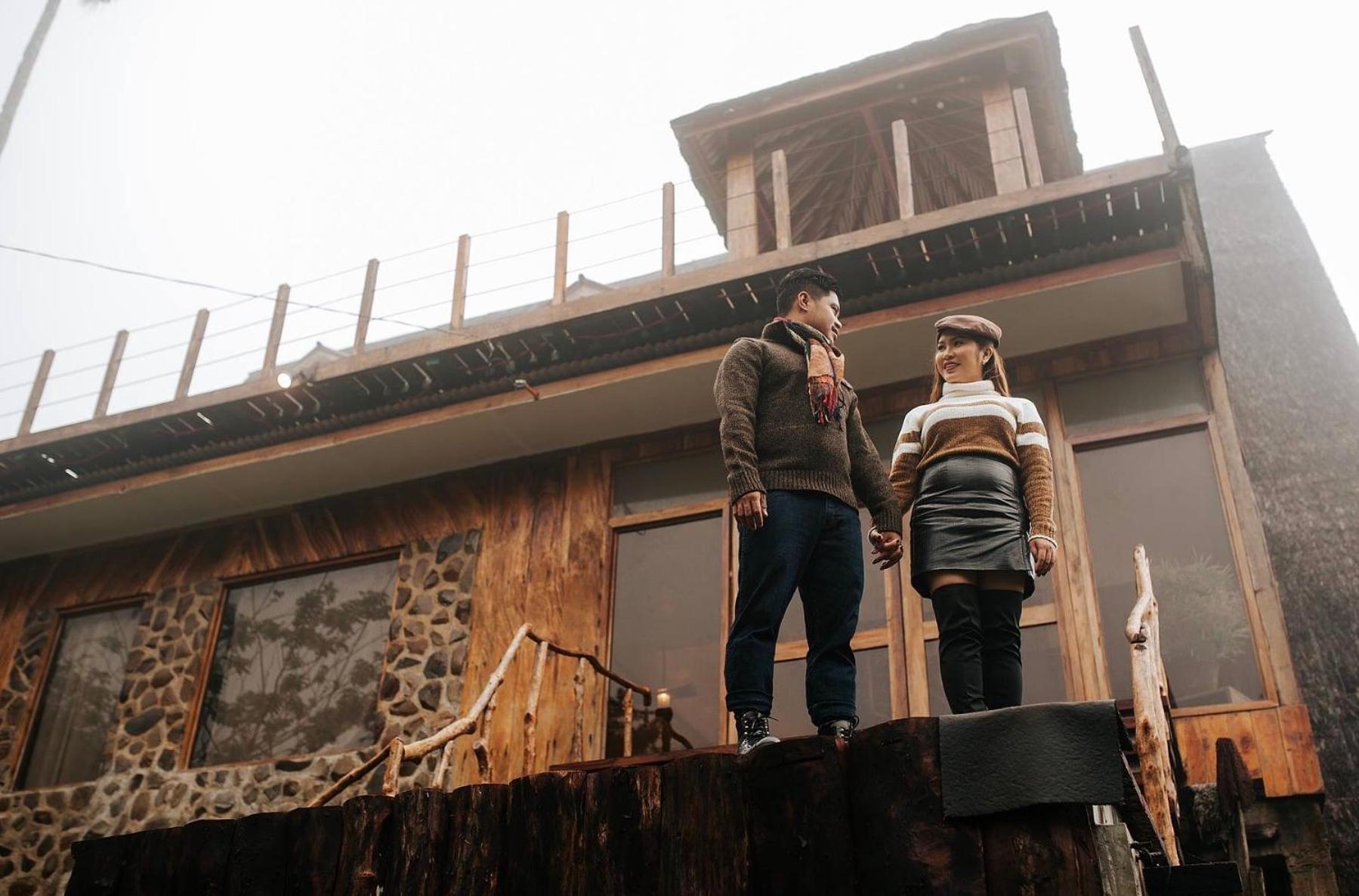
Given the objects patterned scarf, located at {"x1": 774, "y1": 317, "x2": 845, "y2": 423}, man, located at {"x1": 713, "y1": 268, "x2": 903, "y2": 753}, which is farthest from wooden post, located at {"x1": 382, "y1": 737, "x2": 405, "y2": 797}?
patterned scarf, located at {"x1": 774, "y1": 317, "x2": 845, "y2": 423}

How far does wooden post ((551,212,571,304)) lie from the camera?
8.57m

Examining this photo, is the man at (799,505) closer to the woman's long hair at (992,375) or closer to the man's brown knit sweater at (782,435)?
the man's brown knit sweater at (782,435)

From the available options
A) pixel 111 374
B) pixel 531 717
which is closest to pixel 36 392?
pixel 111 374

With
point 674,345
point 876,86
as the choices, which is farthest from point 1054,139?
point 674,345

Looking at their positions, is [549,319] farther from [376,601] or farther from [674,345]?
[376,601]

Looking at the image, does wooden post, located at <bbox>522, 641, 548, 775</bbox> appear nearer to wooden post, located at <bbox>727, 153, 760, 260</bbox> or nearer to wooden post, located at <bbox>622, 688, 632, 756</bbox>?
wooden post, located at <bbox>622, 688, 632, 756</bbox>

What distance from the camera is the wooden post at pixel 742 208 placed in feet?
29.6

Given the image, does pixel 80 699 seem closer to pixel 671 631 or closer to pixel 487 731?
pixel 671 631

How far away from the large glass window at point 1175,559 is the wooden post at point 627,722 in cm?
310

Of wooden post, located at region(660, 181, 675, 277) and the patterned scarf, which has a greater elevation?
wooden post, located at region(660, 181, 675, 277)

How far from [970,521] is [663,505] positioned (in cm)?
465

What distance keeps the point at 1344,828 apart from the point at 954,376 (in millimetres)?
4004

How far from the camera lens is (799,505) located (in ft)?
12.7

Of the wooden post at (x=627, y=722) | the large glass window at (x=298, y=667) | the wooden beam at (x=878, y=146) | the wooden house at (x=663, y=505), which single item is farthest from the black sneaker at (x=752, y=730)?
the wooden beam at (x=878, y=146)
